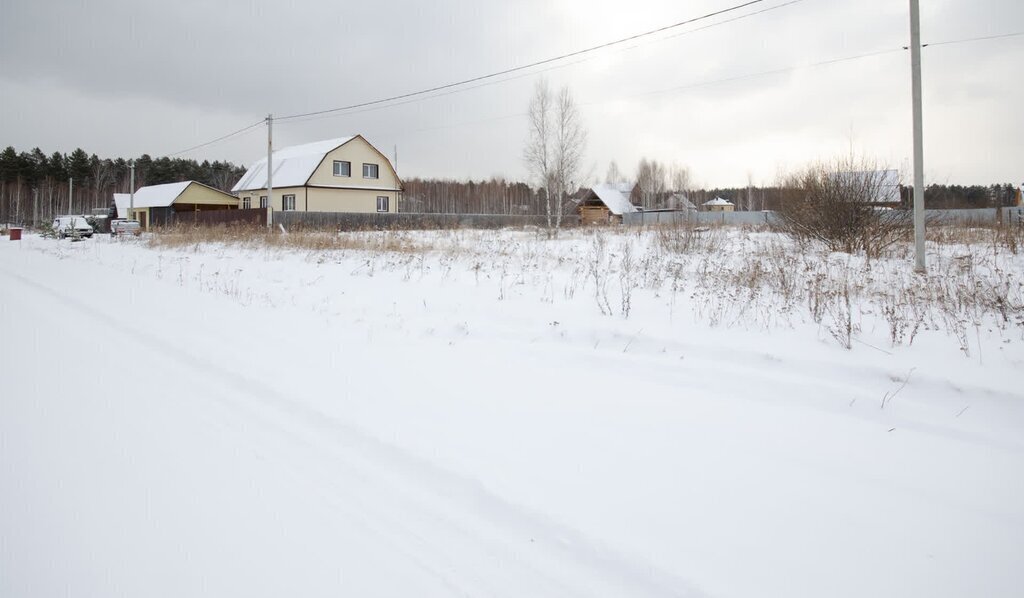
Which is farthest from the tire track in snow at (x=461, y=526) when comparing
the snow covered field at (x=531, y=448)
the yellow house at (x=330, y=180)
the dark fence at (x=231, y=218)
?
the yellow house at (x=330, y=180)

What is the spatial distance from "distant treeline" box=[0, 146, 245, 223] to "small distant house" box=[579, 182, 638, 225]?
66540 mm

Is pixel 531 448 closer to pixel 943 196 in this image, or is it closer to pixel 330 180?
pixel 943 196

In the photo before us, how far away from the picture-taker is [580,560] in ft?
8.90

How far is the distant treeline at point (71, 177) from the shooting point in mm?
80788

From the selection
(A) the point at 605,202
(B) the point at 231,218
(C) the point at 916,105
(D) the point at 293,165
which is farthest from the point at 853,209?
(A) the point at 605,202

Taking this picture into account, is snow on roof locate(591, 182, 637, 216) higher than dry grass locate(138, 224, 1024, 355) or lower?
higher

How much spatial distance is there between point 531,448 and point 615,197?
61.7 meters

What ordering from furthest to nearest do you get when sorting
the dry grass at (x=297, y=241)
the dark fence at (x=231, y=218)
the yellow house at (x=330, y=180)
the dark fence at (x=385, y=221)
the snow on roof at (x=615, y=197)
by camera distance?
the snow on roof at (x=615, y=197)
the yellow house at (x=330, y=180)
the dark fence at (x=231, y=218)
the dark fence at (x=385, y=221)
the dry grass at (x=297, y=241)

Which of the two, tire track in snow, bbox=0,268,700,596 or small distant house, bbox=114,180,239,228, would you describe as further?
small distant house, bbox=114,180,239,228

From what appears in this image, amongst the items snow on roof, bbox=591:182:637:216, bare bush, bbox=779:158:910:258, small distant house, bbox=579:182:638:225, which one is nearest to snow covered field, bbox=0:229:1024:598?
bare bush, bbox=779:158:910:258

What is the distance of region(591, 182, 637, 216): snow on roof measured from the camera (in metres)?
61.1

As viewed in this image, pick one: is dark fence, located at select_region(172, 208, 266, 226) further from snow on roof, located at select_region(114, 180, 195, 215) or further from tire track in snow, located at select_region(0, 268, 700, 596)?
tire track in snow, located at select_region(0, 268, 700, 596)

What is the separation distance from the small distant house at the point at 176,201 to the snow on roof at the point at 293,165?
15.0 feet

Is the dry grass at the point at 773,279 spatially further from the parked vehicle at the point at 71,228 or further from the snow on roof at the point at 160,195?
the snow on roof at the point at 160,195
